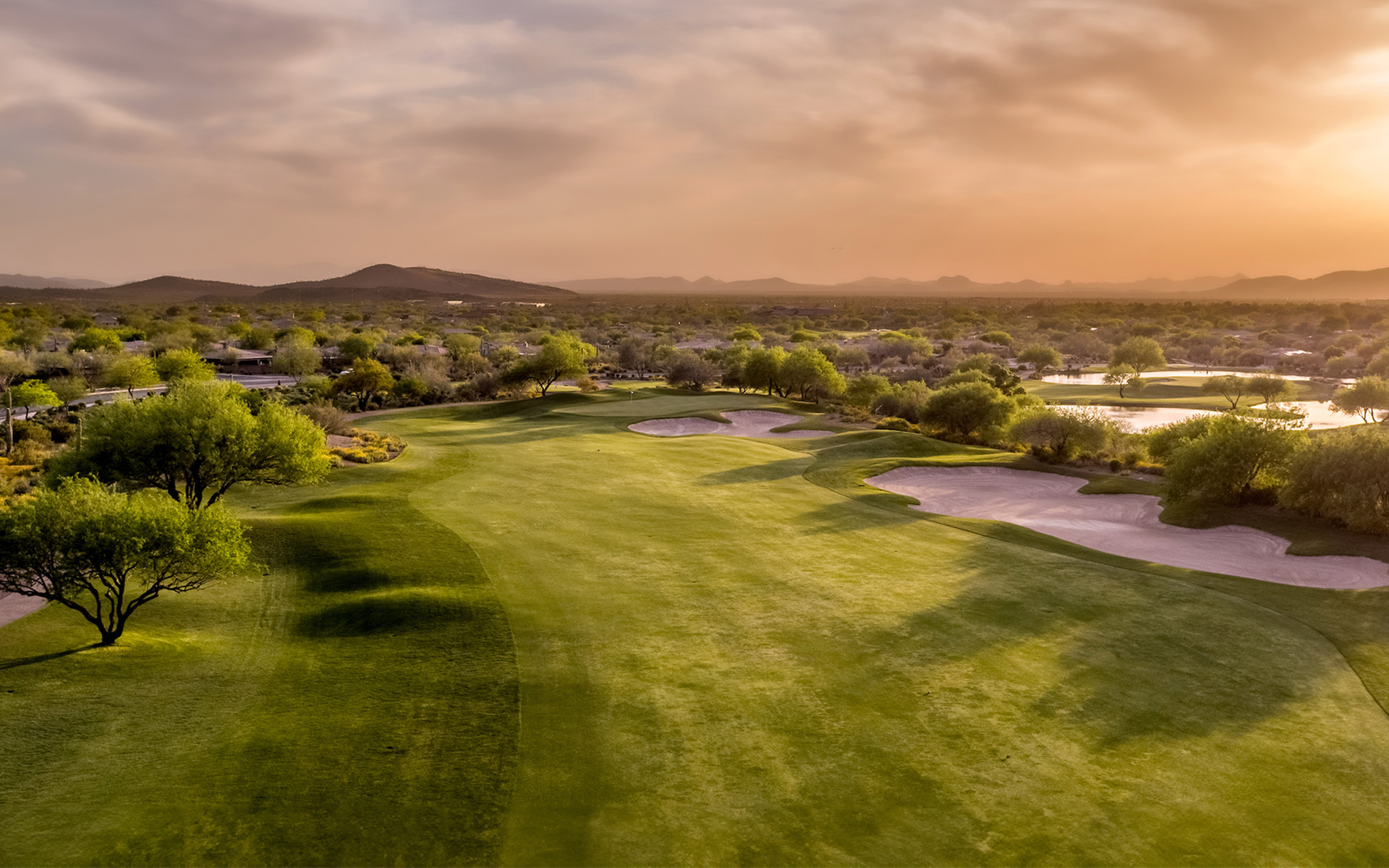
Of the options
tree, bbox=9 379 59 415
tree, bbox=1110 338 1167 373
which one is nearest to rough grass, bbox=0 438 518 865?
tree, bbox=9 379 59 415

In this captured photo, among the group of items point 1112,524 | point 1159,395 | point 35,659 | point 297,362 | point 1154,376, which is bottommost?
point 1112,524

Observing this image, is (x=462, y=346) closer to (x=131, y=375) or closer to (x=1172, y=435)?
(x=131, y=375)

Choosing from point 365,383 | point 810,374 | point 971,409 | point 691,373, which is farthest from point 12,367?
point 971,409

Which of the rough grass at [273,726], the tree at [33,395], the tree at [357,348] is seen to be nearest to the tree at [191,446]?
the rough grass at [273,726]

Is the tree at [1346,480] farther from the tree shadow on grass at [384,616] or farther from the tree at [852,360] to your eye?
the tree at [852,360]

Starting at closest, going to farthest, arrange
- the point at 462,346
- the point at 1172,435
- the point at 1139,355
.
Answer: the point at 1172,435
the point at 1139,355
the point at 462,346

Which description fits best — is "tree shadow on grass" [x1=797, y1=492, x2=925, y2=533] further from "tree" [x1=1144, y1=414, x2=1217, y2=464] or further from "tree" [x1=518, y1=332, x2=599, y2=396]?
"tree" [x1=518, y1=332, x2=599, y2=396]
